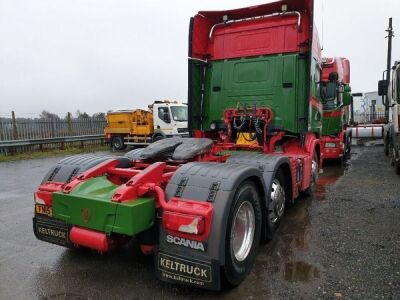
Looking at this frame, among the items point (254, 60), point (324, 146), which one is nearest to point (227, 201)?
point (254, 60)

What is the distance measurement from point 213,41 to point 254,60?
935 mm

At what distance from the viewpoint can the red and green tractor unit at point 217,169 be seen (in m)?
2.92

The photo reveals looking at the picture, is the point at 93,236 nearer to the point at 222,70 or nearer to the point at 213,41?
the point at 222,70

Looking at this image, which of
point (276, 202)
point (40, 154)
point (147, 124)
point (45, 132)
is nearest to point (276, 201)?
point (276, 202)

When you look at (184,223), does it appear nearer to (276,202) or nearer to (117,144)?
(276,202)

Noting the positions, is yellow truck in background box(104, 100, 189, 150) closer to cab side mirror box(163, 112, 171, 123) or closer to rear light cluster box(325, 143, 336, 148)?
cab side mirror box(163, 112, 171, 123)

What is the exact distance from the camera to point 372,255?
3.90 metres

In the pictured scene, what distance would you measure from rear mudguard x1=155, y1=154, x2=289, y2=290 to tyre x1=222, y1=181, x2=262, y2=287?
15 cm

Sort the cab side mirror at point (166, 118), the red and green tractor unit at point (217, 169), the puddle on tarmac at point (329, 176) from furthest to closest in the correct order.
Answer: the cab side mirror at point (166, 118) → the puddle on tarmac at point (329, 176) → the red and green tractor unit at point (217, 169)

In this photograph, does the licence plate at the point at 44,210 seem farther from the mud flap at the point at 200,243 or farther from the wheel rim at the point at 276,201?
the wheel rim at the point at 276,201

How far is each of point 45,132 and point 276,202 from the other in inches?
666

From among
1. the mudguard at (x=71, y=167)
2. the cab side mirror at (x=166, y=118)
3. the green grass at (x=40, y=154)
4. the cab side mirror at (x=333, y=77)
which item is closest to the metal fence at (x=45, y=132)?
the green grass at (x=40, y=154)

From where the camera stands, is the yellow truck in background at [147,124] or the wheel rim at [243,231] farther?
the yellow truck in background at [147,124]

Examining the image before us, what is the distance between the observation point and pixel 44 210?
376 cm
